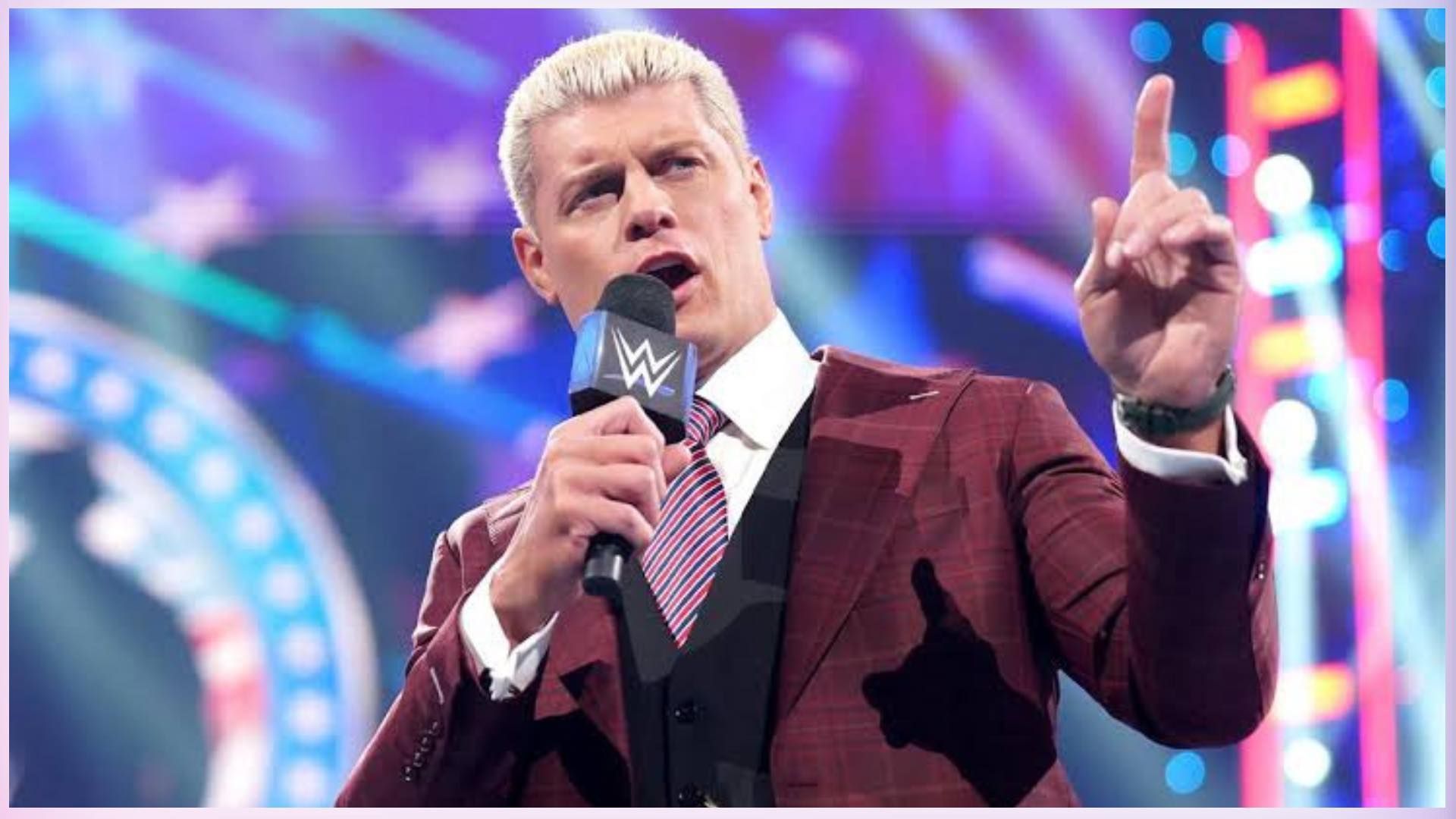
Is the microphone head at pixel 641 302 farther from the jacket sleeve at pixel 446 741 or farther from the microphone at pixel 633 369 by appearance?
the jacket sleeve at pixel 446 741

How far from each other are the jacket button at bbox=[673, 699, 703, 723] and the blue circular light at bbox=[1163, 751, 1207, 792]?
1.69m

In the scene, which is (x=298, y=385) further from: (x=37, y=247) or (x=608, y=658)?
(x=608, y=658)

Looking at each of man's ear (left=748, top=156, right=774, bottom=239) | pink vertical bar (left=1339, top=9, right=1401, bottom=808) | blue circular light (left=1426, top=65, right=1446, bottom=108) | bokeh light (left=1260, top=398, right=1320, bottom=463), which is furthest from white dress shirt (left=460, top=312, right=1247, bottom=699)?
blue circular light (left=1426, top=65, right=1446, bottom=108)

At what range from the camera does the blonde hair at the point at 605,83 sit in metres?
2.41

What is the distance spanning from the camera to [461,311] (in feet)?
11.3

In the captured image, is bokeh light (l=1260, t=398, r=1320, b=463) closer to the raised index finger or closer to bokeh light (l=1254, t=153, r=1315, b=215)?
bokeh light (l=1254, t=153, r=1315, b=215)

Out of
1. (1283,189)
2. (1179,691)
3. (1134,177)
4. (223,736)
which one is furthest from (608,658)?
(1283,189)

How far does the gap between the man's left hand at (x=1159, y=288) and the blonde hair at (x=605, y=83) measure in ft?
2.93

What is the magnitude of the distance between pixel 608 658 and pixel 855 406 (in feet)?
1.28

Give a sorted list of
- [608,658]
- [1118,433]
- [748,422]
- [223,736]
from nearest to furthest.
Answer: [1118,433] < [608,658] < [748,422] < [223,736]

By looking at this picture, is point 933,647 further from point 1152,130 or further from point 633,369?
point 1152,130

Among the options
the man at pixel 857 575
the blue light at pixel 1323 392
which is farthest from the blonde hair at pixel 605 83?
the blue light at pixel 1323 392

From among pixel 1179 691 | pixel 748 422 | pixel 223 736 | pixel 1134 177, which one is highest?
pixel 1134 177

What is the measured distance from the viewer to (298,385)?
11.3 ft
